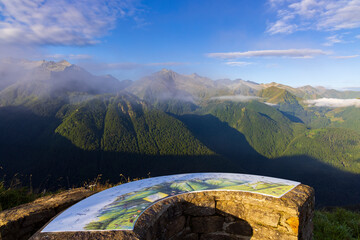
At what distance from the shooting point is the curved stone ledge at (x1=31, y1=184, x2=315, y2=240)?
5.00 meters

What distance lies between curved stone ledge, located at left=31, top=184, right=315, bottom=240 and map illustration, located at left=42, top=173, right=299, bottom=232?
274mm

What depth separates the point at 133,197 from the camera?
215 inches

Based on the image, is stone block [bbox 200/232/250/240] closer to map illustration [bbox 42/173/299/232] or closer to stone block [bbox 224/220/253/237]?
stone block [bbox 224/220/253/237]

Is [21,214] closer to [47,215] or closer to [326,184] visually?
[47,215]

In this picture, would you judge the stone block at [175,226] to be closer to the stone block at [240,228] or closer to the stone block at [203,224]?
the stone block at [203,224]

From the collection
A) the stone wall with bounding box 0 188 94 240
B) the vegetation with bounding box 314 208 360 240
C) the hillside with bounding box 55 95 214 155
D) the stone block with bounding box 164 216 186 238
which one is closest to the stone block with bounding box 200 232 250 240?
the stone block with bounding box 164 216 186 238

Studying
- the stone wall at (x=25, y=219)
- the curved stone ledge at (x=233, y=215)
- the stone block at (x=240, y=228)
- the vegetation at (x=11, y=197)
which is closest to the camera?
the stone wall at (x=25, y=219)

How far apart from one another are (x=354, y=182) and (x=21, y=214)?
9022 inches

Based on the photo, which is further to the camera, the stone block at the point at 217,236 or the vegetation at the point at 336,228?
the vegetation at the point at 336,228

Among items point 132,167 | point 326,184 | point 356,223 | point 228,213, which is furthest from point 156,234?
point 326,184

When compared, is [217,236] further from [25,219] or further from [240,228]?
[25,219]

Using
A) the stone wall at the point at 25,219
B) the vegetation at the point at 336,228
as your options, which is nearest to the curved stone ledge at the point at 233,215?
the vegetation at the point at 336,228

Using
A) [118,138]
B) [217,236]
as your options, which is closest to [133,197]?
[217,236]

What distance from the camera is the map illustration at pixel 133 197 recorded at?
4164 millimetres
